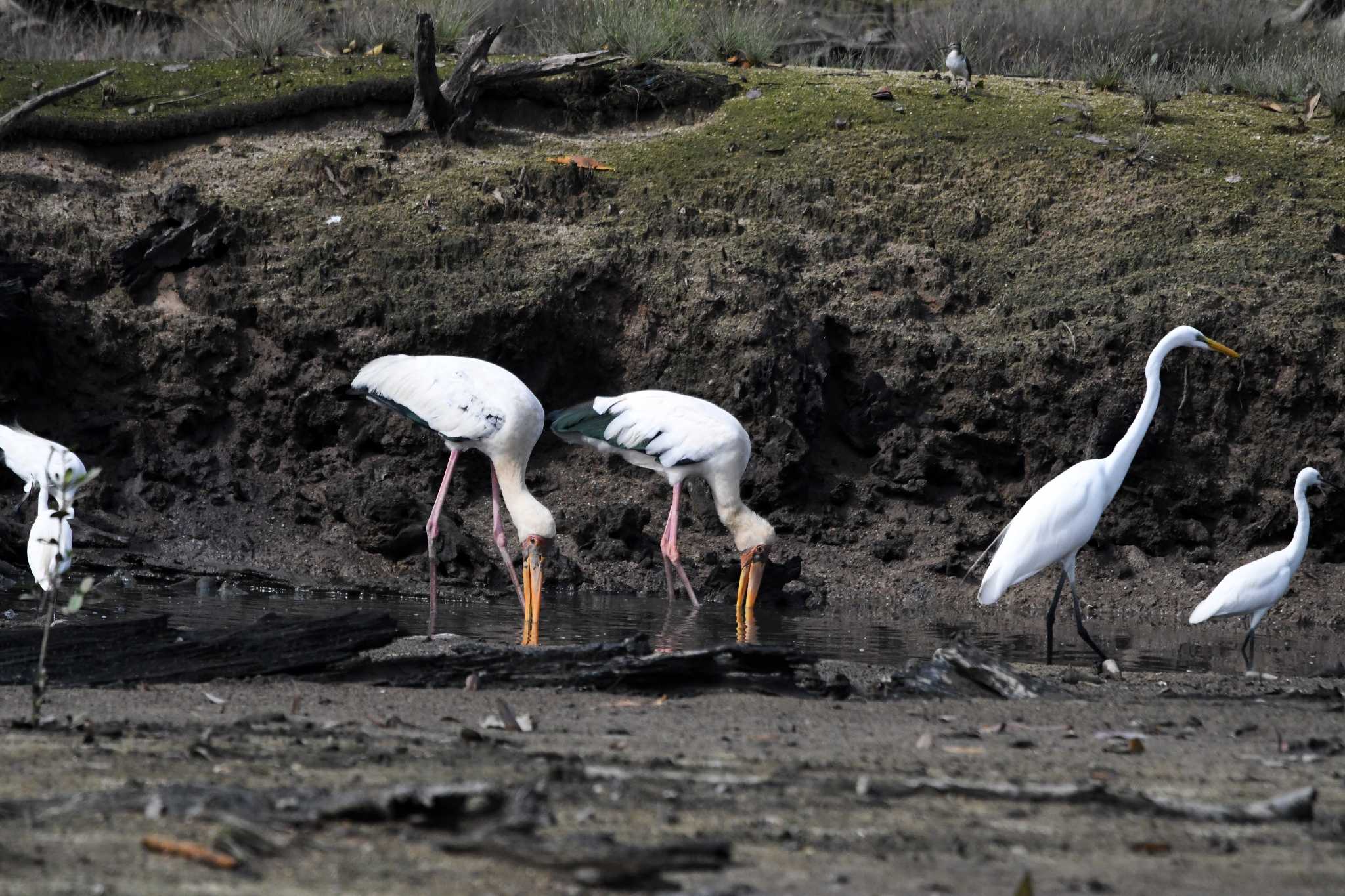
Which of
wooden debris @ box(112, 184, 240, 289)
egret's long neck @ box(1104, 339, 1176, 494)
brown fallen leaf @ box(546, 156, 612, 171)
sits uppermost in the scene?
brown fallen leaf @ box(546, 156, 612, 171)

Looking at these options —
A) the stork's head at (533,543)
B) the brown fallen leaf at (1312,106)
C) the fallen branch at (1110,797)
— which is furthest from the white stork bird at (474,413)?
the brown fallen leaf at (1312,106)

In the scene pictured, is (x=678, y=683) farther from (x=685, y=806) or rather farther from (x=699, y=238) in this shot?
(x=699, y=238)

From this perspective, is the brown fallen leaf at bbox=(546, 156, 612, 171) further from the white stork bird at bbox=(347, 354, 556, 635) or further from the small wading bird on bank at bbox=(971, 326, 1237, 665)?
the small wading bird on bank at bbox=(971, 326, 1237, 665)

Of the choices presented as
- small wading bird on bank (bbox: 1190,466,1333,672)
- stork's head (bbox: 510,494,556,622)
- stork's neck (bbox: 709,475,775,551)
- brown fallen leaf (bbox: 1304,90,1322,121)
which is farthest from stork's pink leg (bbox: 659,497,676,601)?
brown fallen leaf (bbox: 1304,90,1322,121)

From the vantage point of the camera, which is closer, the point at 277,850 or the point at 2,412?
the point at 277,850

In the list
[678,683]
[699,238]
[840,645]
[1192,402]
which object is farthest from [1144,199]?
[678,683]

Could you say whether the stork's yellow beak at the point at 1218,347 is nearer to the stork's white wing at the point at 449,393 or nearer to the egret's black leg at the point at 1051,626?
the egret's black leg at the point at 1051,626

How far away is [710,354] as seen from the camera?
12.5 metres

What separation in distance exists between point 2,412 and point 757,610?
644 centimetres

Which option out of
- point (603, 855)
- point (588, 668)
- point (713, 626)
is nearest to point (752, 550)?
point (713, 626)

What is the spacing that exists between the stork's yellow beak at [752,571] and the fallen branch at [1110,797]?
19.4 feet

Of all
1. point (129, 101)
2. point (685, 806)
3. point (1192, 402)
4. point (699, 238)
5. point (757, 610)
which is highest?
point (129, 101)

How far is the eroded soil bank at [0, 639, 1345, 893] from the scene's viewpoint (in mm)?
2725

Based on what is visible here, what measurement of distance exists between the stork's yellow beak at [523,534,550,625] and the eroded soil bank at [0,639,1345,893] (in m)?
2.95
